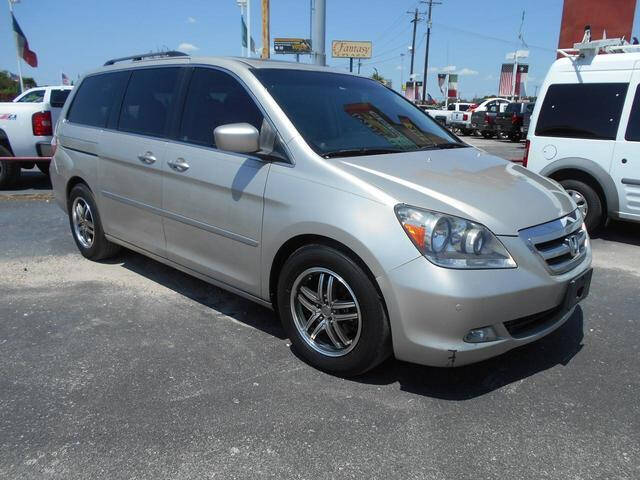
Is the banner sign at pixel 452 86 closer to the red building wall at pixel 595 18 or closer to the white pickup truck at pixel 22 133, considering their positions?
the red building wall at pixel 595 18

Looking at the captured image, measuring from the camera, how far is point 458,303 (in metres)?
2.54

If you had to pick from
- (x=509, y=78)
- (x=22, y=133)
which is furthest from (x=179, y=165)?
(x=509, y=78)

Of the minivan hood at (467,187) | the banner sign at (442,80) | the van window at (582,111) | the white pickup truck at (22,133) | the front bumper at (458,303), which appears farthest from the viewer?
the banner sign at (442,80)

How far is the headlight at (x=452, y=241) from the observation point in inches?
102

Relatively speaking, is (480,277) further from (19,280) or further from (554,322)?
(19,280)

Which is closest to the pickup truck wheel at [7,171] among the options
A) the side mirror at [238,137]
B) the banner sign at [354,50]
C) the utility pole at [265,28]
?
the utility pole at [265,28]

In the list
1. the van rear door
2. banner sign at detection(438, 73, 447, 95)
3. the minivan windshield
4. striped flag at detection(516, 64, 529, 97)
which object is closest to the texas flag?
the minivan windshield

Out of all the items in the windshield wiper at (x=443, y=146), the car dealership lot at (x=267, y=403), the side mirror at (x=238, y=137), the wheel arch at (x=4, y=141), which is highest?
the side mirror at (x=238, y=137)

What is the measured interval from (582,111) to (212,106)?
4.73 meters

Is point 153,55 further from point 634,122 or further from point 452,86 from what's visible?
point 452,86

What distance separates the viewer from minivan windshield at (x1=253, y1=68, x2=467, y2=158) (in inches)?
132

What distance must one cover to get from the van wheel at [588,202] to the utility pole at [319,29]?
6.01 metres

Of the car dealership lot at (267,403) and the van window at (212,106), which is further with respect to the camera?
the van window at (212,106)

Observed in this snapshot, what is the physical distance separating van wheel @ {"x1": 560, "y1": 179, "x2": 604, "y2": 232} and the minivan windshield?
9.58ft
